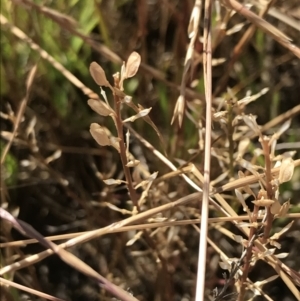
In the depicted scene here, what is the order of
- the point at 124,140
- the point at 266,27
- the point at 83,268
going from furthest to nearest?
the point at 124,140, the point at 266,27, the point at 83,268

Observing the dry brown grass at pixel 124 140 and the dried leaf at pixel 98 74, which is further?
the dry brown grass at pixel 124 140

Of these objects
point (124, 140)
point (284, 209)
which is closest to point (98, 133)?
point (284, 209)

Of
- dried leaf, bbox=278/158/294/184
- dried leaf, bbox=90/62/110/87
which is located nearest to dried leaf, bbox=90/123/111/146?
dried leaf, bbox=90/62/110/87

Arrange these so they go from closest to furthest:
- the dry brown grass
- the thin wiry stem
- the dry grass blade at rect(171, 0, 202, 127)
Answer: the thin wiry stem, the dry grass blade at rect(171, 0, 202, 127), the dry brown grass

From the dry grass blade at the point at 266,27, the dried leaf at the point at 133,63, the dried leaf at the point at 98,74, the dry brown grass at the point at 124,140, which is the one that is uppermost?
the dry grass blade at the point at 266,27

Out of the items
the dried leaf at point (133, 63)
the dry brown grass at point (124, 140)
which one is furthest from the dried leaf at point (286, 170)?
the dry brown grass at point (124, 140)

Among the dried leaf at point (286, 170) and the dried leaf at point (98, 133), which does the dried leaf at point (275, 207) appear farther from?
the dried leaf at point (98, 133)

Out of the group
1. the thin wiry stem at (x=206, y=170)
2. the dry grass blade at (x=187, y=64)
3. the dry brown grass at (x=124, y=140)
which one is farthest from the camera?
the dry brown grass at (x=124, y=140)

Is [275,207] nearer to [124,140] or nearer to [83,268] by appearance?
[83,268]

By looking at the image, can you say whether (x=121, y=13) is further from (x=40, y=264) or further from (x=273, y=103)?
(x=40, y=264)

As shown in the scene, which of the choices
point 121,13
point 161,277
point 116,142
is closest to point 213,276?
point 161,277

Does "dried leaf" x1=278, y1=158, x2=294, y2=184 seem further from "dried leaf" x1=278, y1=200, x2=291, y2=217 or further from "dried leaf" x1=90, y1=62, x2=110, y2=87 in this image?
"dried leaf" x1=90, y1=62, x2=110, y2=87
